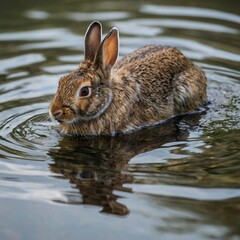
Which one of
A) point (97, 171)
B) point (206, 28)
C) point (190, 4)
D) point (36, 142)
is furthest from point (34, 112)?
point (190, 4)

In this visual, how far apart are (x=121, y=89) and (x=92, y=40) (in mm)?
728

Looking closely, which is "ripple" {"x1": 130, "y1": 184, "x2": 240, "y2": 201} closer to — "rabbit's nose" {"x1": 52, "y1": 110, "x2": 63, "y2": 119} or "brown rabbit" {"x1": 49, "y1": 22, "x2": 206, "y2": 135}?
"rabbit's nose" {"x1": 52, "y1": 110, "x2": 63, "y2": 119}

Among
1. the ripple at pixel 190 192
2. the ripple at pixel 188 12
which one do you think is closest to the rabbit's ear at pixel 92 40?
the ripple at pixel 190 192

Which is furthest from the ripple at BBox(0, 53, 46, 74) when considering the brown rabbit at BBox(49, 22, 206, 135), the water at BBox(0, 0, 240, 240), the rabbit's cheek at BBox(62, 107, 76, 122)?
the rabbit's cheek at BBox(62, 107, 76, 122)

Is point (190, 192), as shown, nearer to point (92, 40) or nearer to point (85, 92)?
point (85, 92)

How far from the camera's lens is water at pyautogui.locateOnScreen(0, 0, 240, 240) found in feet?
18.1

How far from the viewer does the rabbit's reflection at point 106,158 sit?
240 inches

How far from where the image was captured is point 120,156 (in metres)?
7.22

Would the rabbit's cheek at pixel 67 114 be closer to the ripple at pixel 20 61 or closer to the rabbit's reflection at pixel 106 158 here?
the rabbit's reflection at pixel 106 158

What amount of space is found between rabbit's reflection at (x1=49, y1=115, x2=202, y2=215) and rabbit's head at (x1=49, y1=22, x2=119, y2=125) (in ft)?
1.11

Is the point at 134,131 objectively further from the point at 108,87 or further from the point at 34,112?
the point at 34,112

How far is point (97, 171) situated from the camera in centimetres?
675

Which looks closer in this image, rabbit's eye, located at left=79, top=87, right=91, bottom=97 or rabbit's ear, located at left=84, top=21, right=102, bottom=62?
rabbit's eye, located at left=79, top=87, right=91, bottom=97

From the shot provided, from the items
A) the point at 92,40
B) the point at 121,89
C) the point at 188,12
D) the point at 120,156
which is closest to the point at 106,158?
the point at 120,156
